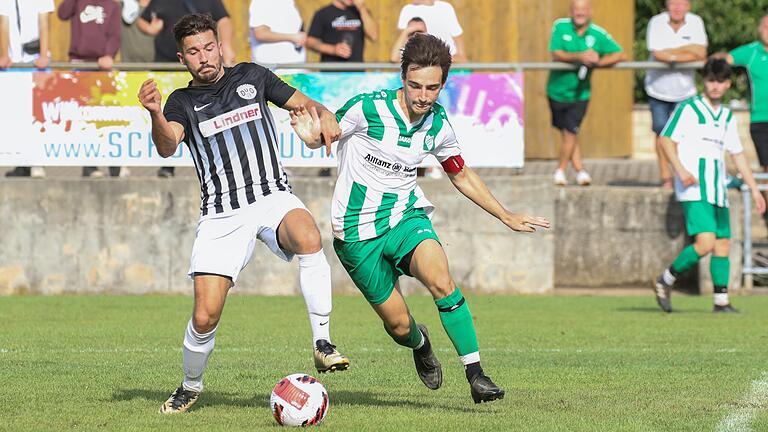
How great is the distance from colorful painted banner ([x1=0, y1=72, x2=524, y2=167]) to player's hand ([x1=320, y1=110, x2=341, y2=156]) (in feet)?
25.7

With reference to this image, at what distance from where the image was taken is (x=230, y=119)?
796 centimetres

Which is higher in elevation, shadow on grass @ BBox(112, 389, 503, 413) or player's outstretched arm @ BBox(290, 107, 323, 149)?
player's outstretched arm @ BBox(290, 107, 323, 149)

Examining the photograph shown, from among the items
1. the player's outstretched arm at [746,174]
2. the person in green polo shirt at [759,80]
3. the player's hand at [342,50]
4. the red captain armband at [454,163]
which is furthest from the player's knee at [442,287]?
the person in green polo shirt at [759,80]

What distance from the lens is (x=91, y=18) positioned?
52.0 feet

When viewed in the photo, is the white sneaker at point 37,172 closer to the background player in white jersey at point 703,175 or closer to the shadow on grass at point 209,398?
the background player in white jersey at point 703,175

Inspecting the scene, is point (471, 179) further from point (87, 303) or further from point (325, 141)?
point (87, 303)

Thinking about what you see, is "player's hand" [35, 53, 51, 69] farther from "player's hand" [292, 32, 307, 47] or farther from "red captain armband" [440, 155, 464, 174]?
"red captain armband" [440, 155, 464, 174]

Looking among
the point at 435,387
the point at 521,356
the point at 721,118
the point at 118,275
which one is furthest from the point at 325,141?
the point at 118,275

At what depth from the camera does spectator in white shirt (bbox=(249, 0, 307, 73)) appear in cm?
1570

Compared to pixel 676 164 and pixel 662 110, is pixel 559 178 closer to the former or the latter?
pixel 662 110

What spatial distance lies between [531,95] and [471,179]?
1252cm

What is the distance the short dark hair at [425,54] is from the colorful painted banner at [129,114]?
25.0 feet

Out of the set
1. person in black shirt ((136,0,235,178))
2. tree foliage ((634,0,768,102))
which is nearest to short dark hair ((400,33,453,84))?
person in black shirt ((136,0,235,178))

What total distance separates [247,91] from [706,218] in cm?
725
